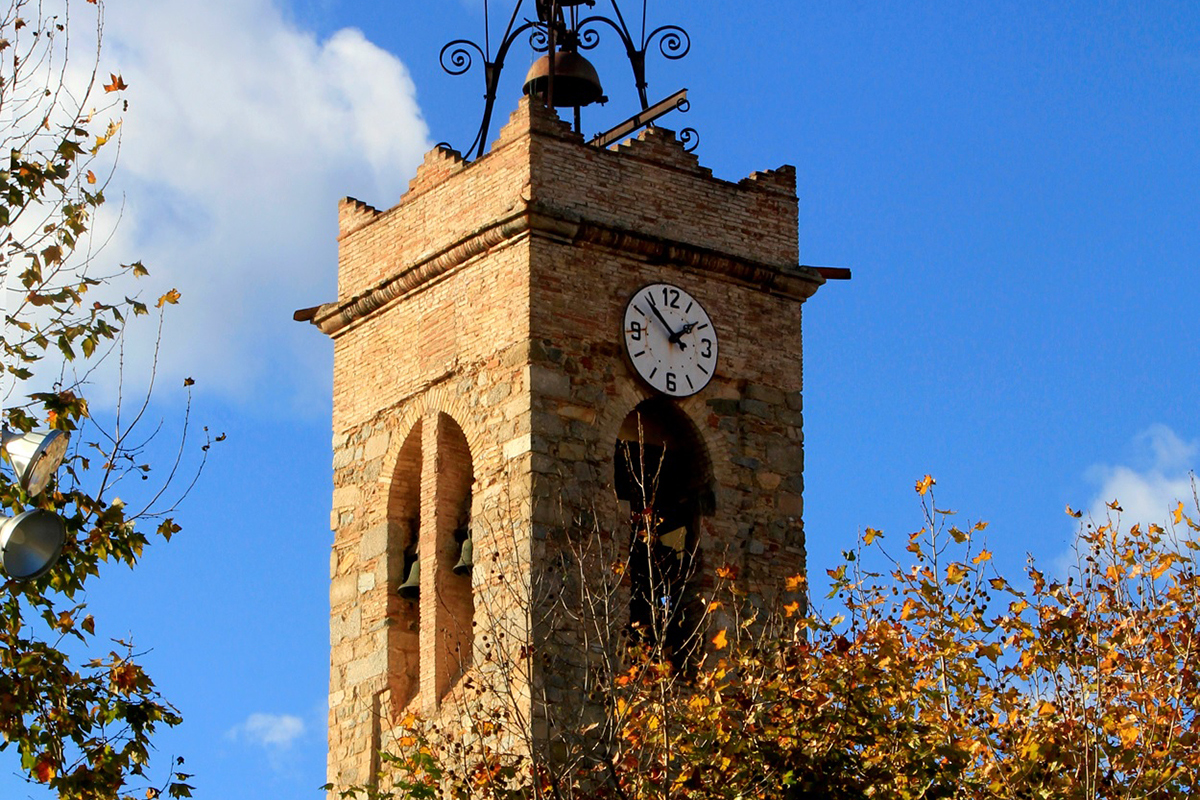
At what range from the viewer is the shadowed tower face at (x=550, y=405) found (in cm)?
2228

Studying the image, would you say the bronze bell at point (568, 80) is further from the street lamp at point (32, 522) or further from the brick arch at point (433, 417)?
the street lamp at point (32, 522)

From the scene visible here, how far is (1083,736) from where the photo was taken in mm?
17000

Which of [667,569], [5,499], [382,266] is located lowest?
[5,499]

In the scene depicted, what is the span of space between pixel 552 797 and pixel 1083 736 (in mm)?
3497

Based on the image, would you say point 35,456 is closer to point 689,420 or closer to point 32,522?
point 32,522

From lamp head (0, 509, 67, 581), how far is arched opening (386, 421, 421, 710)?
9929mm

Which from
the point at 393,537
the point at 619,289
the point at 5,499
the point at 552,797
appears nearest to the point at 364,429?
the point at 393,537

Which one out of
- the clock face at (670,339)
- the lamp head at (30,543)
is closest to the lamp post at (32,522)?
the lamp head at (30,543)

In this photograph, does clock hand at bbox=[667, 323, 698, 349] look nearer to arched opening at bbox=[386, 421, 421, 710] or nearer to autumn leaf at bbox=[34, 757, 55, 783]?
arched opening at bbox=[386, 421, 421, 710]

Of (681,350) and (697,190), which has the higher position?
(697,190)

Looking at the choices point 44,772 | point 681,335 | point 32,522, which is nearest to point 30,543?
point 32,522

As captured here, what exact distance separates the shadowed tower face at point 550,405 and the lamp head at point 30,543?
858 cm

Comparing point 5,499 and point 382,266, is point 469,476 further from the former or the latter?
point 5,499

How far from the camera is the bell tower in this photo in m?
22.3
